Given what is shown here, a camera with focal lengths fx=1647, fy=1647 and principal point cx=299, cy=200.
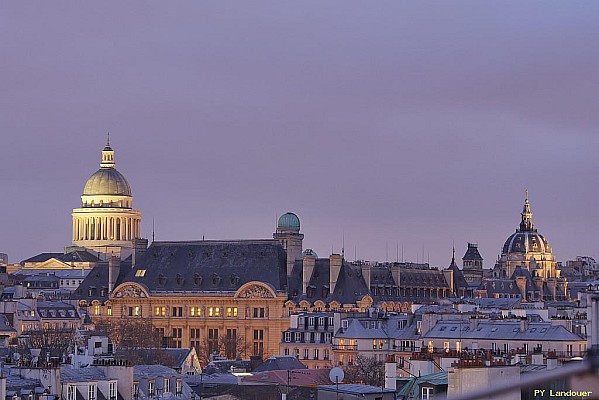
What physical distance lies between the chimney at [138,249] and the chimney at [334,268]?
77.2 feet

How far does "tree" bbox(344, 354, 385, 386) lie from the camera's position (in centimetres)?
7325

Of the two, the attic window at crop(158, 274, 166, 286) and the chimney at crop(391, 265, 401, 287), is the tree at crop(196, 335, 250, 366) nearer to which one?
the attic window at crop(158, 274, 166, 286)

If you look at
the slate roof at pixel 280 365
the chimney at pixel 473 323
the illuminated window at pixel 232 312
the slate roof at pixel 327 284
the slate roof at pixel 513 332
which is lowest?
the slate roof at pixel 280 365

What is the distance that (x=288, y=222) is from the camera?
196 metres

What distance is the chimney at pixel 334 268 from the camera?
15062 centimetres

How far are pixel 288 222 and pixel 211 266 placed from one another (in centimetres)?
3704

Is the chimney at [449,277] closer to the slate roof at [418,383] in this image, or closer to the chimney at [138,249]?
the chimney at [138,249]

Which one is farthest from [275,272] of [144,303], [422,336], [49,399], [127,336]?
[49,399]

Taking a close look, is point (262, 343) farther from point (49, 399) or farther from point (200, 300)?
point (49, 399)

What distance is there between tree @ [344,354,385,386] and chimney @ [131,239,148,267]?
2762 inches

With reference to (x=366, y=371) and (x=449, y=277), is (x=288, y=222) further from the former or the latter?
(x=366, y=371)

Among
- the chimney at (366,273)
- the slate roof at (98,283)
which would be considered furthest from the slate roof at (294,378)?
the slate roof at (98,283)

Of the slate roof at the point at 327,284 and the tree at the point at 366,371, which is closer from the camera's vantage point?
the tree at the point at 366,371

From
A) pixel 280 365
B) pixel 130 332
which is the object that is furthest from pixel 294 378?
pixel 130 332
